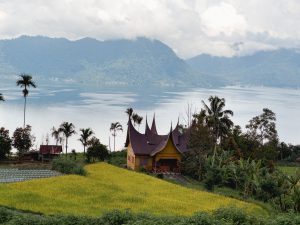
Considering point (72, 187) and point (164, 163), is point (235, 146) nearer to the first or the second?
point (164, 163)

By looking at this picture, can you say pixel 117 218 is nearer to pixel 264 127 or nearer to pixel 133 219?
pixel 133 219

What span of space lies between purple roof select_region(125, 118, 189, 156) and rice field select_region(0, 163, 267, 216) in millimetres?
10986

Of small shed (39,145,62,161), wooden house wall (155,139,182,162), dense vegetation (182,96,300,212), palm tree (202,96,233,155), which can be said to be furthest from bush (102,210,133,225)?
small shed (39,145,62,161)

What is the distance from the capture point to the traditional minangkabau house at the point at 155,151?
1973 inches

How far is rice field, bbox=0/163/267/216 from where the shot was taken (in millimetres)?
→ 27041

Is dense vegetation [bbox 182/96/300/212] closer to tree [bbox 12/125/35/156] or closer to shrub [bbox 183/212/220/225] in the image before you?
shrub [bbox 183/212/220/225]

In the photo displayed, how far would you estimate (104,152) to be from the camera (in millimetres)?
54344

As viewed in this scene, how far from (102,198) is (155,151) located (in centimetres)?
2032

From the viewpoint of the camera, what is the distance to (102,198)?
1191 inches

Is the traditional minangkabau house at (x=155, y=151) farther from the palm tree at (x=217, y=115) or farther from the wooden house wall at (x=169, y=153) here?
the palm tree at (x=217, y=115)

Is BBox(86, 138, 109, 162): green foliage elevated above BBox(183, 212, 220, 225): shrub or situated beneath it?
elevated above

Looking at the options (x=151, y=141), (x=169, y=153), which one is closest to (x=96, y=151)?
(x=151, y=141)

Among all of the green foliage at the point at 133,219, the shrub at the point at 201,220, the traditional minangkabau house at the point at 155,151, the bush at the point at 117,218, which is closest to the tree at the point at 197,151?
the traditional minangkabau house at the point at 155,151

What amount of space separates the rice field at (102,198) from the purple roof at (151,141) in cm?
1099
